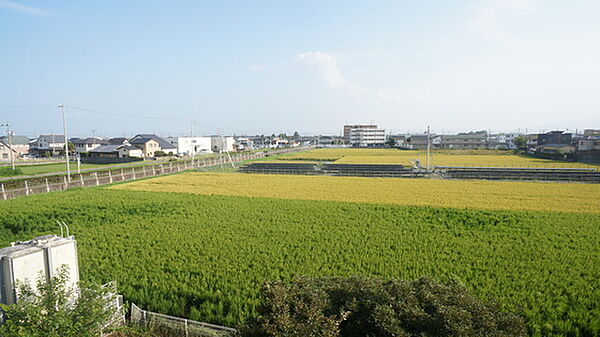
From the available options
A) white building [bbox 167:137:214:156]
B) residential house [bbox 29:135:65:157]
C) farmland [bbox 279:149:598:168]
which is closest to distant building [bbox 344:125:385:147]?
farmland [bbox 279:149:598:168]

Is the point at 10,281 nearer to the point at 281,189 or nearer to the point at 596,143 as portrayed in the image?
the point at 281,189

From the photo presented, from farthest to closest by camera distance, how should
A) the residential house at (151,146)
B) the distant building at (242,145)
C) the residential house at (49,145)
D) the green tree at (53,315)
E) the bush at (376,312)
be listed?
the distant building at (242,145) < the residential house at (49,145) < the residential house at (151,146) < the green tree at (53,315) < the bush at (376,312)

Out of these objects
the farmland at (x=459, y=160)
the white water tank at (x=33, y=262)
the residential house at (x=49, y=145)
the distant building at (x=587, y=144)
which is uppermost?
the residential house at (x=49, y=145)

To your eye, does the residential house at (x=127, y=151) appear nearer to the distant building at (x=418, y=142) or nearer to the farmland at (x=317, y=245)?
the farmland at (x=317, y=245)

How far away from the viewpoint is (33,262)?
6.68 metres

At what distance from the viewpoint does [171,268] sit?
36.2 ft

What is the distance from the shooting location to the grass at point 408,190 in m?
22.5

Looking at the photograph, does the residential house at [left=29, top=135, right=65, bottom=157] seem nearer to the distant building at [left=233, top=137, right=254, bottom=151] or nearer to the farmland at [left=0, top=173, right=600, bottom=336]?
the distant building at [left=233, top=137, right=254, bottom=151]

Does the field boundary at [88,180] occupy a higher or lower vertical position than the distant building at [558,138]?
lower

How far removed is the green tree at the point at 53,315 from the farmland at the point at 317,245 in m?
2.78

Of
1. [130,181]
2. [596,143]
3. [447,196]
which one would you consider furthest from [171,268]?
[596,143]

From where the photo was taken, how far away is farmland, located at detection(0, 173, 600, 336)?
9078mm

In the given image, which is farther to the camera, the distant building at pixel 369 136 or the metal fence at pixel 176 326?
the distant building at pixel 369 136

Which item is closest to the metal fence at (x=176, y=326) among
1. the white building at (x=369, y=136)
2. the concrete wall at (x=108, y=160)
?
the concrete wall at (x=108, y=160)
